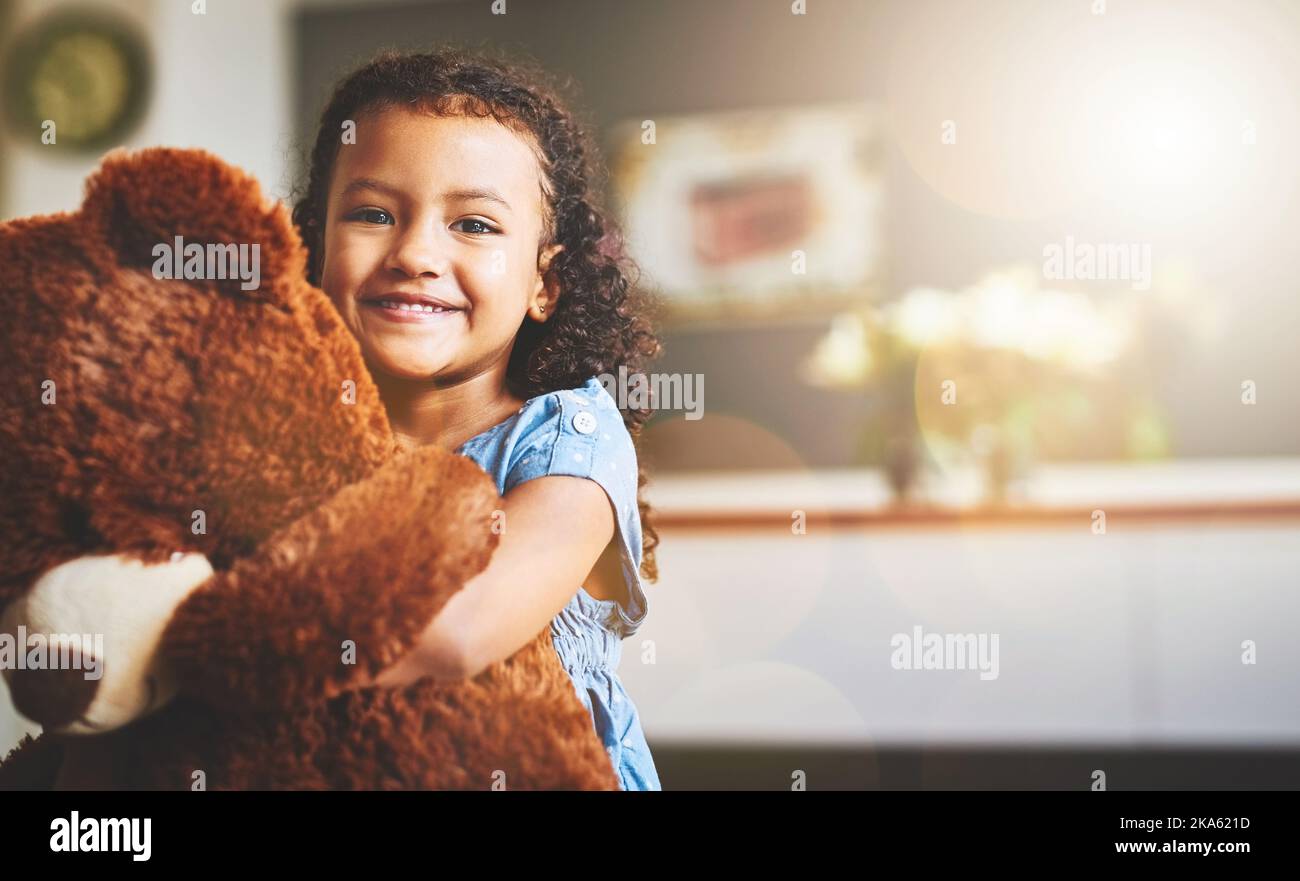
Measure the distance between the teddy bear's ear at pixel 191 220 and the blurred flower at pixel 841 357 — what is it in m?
1.45

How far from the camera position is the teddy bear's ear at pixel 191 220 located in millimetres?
466

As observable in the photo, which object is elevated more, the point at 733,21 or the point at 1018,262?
the point at 733,21

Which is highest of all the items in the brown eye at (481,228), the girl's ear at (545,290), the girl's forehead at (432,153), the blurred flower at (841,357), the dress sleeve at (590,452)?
the blurred flower at (841,357)

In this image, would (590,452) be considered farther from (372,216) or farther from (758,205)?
(758,205)

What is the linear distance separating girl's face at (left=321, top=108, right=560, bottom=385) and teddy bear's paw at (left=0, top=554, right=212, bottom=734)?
0.17m

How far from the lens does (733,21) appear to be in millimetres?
2117

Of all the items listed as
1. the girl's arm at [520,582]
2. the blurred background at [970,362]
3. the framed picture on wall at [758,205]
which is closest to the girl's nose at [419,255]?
the girl's arm at [520,582]

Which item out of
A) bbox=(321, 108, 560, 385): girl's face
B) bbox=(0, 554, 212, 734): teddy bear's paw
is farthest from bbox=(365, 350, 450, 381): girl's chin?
bbox=(0, 554, 212, 734): teddy bear's paw

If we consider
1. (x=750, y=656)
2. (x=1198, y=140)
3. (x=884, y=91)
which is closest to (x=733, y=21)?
(x=884, y=91)

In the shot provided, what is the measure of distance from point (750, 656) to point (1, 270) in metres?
1.43

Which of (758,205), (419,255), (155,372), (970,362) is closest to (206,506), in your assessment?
(155,372)

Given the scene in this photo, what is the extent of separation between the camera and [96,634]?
0.46 meters

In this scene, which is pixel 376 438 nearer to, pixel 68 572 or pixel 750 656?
pixel 68 572

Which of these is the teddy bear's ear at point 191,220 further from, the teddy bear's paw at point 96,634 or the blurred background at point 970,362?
the blurred background at point 970,362
